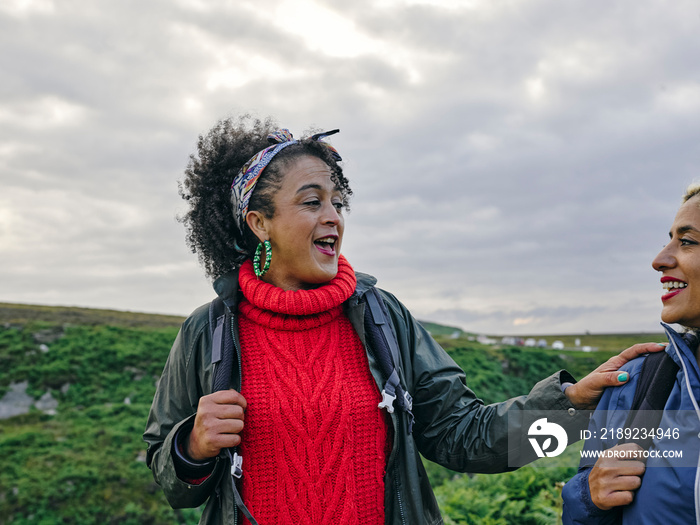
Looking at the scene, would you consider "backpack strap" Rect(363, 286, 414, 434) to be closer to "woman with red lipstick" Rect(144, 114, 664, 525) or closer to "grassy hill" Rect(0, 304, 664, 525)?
"woman with red lipstick" Rect(144, 114, 664, 525)

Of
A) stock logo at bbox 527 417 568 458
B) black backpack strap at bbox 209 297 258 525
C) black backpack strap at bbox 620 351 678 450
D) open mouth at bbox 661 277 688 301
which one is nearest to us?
black backpack strap at bbox 620 351 678 450

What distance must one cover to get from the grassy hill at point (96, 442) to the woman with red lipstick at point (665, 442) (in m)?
3.86

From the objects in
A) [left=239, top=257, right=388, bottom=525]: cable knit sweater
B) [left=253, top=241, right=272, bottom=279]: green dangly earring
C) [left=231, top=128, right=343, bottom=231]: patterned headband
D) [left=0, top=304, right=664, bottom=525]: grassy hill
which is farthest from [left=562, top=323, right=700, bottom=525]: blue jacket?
[left=0, top=304, right=664, bottom=525]: grassy hill

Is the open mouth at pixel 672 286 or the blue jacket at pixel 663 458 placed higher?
the open mouth at pixel 672 286

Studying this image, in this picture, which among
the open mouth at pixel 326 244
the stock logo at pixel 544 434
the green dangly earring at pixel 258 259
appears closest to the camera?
the stock logo at pixel 544 434

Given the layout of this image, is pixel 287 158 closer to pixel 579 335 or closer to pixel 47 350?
Result: pixel 47 350

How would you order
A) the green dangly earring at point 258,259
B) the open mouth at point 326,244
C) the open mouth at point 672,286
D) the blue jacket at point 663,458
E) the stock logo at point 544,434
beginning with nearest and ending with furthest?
the blue jacket at point 663,458 < the open mouth at point 672,286 < the stock logo at point 544,434 < the open mouth at point 326,244 < the green dangly earring at point 258,259

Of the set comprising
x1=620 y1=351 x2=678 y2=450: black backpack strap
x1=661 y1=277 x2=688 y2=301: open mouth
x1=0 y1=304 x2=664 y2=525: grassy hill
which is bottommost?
x1=0 y1=304 x2=664 y2=525: grassy hill

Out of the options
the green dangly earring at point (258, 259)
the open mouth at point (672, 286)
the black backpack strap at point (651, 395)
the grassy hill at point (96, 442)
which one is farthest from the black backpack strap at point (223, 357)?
the grassy hill at point (96, 442)

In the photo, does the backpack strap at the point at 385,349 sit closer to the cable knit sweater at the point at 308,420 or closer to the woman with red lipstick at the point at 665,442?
the cable knit sweater at the point at 308,420

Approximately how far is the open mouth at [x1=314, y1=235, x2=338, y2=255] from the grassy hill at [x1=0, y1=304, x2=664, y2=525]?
14.5ft

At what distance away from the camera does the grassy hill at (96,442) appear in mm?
7567

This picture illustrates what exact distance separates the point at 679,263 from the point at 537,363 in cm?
2291

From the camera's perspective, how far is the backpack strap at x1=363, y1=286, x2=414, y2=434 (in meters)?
3.14
